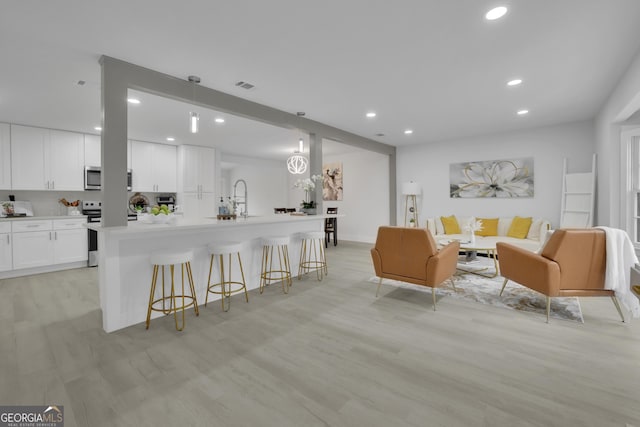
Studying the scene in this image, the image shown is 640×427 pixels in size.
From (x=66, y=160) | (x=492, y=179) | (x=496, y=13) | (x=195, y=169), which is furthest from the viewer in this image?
(x=195, y=169)

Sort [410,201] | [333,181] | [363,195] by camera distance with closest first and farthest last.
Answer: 1. [410,201]
2. [363,195]
3. [333,181]

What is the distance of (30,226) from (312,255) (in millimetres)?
4660

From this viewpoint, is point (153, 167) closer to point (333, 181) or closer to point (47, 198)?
point (47, 198)

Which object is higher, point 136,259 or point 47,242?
point 136,259

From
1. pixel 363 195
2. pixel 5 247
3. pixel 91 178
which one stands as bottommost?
pixel 5 247

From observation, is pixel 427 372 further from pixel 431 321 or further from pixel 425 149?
pixel 425 149

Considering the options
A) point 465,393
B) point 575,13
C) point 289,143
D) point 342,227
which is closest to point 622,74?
point 575,13

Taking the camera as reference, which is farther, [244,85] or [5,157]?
[5,157]

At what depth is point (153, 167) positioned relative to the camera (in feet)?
21.9

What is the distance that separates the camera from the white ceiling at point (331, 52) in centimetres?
223

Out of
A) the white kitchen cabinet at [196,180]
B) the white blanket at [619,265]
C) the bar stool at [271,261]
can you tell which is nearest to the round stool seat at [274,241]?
the bar stool at [271,261]

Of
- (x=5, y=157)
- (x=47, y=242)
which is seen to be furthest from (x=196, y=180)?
(x=5, y=157)

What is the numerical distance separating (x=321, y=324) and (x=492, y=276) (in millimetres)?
3099

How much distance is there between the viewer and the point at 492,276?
452 cm
